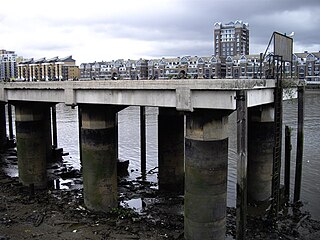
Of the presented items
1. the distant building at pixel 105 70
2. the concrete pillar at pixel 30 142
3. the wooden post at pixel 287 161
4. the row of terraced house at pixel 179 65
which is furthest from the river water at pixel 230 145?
the row of terraced house at pixel 179 65

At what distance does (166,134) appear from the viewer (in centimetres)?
1952

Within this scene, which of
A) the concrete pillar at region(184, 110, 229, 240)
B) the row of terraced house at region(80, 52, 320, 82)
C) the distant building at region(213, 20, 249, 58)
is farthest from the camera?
the distant building at region(213, 20, 249, 58)

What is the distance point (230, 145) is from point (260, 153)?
1339cm

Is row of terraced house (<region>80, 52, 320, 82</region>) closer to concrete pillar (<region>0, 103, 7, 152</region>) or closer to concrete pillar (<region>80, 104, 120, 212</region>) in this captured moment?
concrete pillar (<region>0, 103, 7, 152</region>)

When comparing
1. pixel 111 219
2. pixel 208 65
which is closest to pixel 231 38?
pixel 208 65

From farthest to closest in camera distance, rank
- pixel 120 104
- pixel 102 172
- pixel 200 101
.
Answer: pixel 102 172, pixel 120 104, pixel 200 101

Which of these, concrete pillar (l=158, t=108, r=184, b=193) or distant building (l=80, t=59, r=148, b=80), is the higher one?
distant building (l=80, t=59, r=148, b=80)

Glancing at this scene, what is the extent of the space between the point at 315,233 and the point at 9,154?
2397cm

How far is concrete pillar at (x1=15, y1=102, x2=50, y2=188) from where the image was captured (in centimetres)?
1920

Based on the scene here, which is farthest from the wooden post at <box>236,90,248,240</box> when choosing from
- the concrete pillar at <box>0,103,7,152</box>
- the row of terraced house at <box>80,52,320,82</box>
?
the row of terraced house at <box>80,52,320,82</box>

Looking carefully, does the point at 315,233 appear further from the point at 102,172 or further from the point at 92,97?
the point at 92,97

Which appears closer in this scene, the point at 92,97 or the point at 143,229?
the point at 143,229

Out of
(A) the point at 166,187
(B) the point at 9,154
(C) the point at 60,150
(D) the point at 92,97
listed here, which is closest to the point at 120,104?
(D) the point at 92,97

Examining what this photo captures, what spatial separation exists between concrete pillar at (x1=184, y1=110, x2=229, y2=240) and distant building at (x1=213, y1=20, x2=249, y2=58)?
15525 cm
